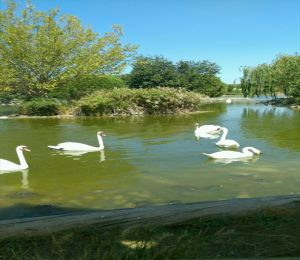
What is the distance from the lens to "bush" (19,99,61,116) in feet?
108

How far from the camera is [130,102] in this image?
3294 cm

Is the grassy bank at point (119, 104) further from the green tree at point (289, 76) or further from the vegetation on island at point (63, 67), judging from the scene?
the green tree at point (289, 76)

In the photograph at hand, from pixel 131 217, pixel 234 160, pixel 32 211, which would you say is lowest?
pixel 234 160

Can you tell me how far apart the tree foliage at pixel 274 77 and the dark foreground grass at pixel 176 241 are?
47.9 m

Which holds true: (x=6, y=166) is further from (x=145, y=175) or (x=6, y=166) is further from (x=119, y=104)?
(x=119, y=104)

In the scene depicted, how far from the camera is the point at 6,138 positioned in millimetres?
18406

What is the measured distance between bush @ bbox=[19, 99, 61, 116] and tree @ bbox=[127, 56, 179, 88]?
2698 cm

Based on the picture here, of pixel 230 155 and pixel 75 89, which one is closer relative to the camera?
pixel 230 155

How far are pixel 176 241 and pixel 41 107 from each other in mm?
30308

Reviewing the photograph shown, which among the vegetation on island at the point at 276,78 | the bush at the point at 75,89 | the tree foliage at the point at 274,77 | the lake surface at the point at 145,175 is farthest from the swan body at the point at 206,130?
the tree foliage at the point at 274,77

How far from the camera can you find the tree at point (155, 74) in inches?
2362

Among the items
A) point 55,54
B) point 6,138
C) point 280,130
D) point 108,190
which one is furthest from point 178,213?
point 55,54

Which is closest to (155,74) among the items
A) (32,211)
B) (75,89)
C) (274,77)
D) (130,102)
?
(274,77)

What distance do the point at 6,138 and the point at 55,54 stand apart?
16344mm
